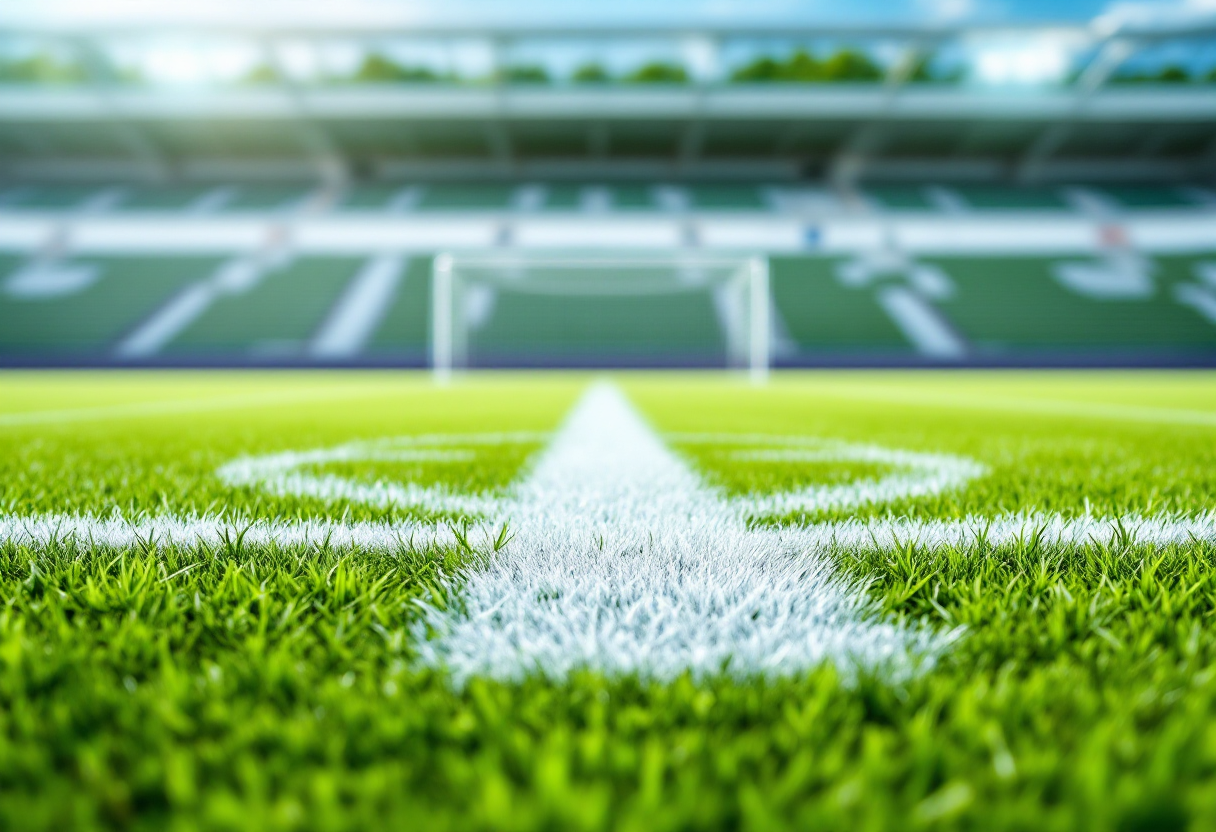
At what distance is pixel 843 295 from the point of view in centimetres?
1680

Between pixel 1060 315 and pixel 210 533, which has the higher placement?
pixel 210 533

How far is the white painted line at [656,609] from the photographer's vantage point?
57cm

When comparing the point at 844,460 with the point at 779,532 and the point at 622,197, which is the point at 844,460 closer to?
the point at 779,532

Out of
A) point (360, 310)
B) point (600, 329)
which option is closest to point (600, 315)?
point (600, 329)

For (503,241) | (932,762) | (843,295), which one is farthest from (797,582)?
(503,241)

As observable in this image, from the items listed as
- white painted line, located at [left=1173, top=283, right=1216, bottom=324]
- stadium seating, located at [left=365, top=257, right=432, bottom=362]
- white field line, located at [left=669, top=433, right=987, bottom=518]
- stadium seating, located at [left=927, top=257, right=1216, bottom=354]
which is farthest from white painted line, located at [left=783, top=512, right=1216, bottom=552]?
white painted line, located at [left=1173, top=283, right=1216, bottom=324]

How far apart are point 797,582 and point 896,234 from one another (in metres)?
20.1

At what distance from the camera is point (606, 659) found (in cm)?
57

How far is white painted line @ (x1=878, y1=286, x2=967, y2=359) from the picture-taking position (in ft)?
50.1

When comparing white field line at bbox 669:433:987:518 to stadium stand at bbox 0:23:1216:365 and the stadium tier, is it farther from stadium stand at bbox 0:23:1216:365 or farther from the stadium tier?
stadium stand at bbox 0:23:1216:365

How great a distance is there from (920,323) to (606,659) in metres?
16.7

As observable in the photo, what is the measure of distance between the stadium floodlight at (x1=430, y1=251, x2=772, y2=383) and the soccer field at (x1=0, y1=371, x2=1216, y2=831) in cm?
1304

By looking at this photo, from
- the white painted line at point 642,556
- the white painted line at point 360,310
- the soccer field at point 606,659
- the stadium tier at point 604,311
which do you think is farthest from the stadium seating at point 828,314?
A: the soccer field at point 606,659

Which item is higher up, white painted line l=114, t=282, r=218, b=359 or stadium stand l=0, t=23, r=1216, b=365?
stadium stand l=0, t=23, r=1216, b=365
